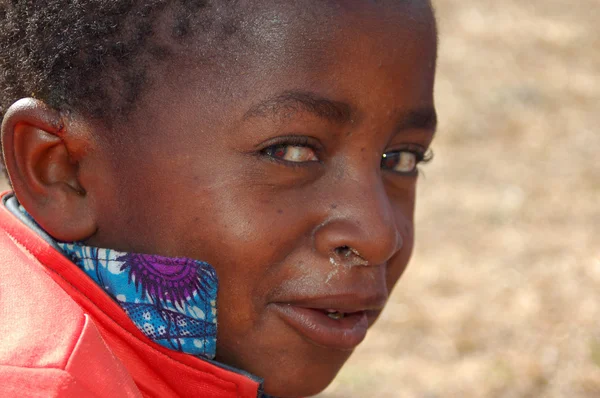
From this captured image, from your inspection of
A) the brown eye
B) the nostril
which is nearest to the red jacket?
the nostril

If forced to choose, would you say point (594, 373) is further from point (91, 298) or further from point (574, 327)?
point (91, 298)

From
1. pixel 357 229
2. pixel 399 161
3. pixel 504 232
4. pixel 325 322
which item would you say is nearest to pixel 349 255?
pixel 357 229

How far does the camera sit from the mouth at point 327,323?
2020mm

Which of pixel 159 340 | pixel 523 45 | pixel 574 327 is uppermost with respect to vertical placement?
pixel 523 45

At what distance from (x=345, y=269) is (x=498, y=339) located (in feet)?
6.68

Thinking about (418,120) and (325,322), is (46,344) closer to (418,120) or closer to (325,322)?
(325,322)

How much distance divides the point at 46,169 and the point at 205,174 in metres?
0.38

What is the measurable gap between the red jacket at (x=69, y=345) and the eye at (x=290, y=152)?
19.7 inches

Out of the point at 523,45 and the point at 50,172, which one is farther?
the point at 523,45

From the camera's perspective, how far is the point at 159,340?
201cm

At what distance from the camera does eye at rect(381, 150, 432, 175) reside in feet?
7.47

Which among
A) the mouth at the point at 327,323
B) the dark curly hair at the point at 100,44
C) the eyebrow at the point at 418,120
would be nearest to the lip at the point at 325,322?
the mouth at the point at 327,323

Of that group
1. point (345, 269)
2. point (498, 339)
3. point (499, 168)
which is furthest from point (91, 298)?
point (499, 168)

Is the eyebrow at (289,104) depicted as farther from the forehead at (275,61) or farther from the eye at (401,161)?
Answer: the eye at (401,161)
